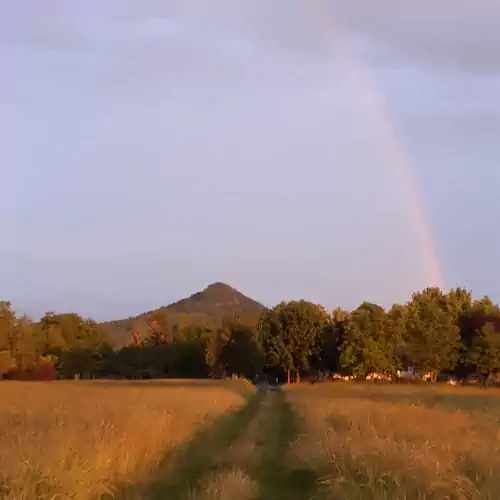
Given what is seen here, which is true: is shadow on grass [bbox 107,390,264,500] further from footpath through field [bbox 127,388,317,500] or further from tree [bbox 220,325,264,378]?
tree [bbox 220,325,264,378]

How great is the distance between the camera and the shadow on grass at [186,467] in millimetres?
11742

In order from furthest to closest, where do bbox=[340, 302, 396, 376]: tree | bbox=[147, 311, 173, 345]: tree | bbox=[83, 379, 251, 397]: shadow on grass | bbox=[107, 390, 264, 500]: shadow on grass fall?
1. bbox=[147, 311, 173, 345]: tree
2. bbox=[340, 302, 396, 376]: tree
3. bbox=[83, 379, 251, 397]: shadow on grass
4. bbox=[107, 390, 264, 500]: shadow on grass

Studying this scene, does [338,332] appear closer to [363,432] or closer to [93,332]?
[93,332]

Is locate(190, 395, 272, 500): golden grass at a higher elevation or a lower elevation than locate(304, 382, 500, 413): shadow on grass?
lower

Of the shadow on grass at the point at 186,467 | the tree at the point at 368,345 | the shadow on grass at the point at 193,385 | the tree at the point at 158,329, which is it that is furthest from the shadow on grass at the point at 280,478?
the tree at the point at 158,329

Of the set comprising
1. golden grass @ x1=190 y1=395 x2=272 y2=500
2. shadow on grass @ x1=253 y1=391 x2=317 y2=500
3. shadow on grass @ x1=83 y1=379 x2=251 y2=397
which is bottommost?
shadow on grass @ x1=253 y1=391 x2=317 y2=500

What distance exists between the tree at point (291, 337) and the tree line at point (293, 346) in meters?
0.13

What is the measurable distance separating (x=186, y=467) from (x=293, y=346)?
3236 inches

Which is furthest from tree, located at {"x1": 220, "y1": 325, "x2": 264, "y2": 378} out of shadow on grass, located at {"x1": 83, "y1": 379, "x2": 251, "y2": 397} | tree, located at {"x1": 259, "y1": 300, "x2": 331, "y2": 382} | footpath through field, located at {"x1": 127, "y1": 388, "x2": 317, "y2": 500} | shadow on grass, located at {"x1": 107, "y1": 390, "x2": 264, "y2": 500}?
footpath through field, located at {"x1": 127, "y1": 388, "x2": 317, "y2": 500}

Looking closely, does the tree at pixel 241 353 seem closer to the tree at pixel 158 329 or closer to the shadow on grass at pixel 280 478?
the tree at pixel 158 329

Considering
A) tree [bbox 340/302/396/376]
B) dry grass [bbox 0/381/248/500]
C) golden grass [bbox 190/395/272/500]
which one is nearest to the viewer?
dry grass [bbox 0/381/248/500]

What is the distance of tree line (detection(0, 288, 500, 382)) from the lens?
9162cm

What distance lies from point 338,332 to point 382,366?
7.95m

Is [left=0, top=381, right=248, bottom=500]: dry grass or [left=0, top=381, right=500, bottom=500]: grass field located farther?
[left=0, top=381, right=500, bottom=500]: grass field
